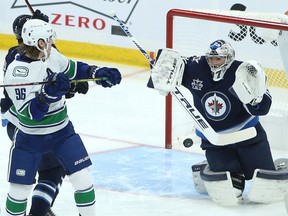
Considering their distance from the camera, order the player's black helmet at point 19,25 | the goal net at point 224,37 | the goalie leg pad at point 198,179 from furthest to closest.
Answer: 1. the goal net at point 224,37
2. the goalie leg pad at point 198,179
3. the player's black helmet at point 19,25

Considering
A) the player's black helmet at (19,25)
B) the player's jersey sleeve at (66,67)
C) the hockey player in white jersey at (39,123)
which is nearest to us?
the hockey player in white jersey at (39,123)

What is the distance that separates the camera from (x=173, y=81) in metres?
5.47

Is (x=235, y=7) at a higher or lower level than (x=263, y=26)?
lower

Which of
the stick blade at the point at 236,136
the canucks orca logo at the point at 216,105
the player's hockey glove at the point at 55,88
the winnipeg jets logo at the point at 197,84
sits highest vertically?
the player's hockey glove at the point at 55,88

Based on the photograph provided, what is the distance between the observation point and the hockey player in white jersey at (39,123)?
4.61 meters

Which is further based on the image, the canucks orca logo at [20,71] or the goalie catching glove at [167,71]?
the goalie catching glove at [167,71]

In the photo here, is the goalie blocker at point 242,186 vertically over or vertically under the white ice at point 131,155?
over

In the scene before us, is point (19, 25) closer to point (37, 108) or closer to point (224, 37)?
point (37, 108)

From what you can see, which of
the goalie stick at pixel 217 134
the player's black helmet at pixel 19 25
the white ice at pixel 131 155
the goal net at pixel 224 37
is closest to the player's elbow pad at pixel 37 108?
the player's black helmet at pixel 19 25

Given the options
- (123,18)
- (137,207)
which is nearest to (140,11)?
(123,18)

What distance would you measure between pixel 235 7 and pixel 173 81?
2.16 metres

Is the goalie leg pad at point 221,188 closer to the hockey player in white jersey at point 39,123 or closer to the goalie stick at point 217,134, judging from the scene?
the goalie stick at point 217,134

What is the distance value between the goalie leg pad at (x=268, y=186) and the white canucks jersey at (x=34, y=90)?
1.12 metres

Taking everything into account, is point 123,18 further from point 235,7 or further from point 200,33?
point 200,33
